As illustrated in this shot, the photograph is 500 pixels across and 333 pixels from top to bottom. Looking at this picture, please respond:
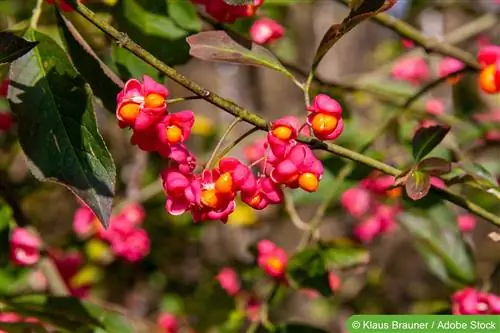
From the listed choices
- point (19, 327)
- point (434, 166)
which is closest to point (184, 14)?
point (434, 166)

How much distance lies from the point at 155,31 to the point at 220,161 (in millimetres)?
307

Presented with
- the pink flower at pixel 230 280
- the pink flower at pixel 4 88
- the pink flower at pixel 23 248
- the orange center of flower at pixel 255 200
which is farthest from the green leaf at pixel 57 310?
the pink flower at pixel 230 280

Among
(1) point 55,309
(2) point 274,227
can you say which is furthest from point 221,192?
(2) point 274,227

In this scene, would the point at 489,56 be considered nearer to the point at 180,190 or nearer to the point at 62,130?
the point at 180,190

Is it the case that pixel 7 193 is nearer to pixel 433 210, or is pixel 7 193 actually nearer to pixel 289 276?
pixel 289 276

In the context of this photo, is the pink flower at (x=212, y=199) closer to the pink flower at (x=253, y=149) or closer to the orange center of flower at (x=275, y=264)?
the orange center of flower at (x=275, y=264)

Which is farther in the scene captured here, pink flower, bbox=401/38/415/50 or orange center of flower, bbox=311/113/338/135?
pink flower, bbox=401/38/415/50

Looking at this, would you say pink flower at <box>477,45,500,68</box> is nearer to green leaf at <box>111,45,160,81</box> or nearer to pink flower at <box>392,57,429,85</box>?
green leaf at <box>111,45,160,81</box>

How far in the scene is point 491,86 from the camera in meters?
1.28

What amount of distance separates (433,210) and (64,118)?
907mm

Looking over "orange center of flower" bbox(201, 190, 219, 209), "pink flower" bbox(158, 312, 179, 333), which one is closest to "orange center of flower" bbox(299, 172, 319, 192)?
"orange center of flower" bbox(201, 190, 219, 209)

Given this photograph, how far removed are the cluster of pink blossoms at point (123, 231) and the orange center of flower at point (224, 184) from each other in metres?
1.06

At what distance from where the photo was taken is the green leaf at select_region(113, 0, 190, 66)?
114 centimetres

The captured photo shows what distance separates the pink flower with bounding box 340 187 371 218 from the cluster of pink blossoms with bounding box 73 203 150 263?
573 millimetres
